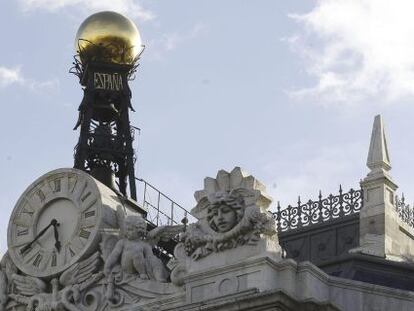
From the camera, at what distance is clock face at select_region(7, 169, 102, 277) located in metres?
47.7

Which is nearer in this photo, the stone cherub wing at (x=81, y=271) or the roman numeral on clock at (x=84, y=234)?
the stone cherub wing at (x=81, y=271)

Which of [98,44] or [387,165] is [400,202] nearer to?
[387,165]

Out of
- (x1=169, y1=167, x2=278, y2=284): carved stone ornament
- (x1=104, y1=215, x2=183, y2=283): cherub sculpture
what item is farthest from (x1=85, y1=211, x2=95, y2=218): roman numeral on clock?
(x1=169, y1=167, x2=278, y2=284): carved stone ornament

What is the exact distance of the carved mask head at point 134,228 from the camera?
4700 centimetres

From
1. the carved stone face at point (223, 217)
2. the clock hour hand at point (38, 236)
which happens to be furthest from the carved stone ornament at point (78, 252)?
the carved stone face at point (223, 217)

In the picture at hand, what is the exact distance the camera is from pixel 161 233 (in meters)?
47.4

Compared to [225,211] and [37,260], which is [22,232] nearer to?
[37,260]

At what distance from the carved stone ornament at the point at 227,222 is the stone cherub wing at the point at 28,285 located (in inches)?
169

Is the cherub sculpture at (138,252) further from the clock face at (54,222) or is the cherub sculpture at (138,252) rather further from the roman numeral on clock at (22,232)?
the roman numeral on clock at (22,232)

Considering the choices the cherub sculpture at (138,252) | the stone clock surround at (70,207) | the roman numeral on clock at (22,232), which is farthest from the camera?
the roman numeral on clock at (22,232)

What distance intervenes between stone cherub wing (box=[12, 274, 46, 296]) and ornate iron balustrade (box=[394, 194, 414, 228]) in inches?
444

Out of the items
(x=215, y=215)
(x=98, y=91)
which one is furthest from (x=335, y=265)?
(x=98, y=91)

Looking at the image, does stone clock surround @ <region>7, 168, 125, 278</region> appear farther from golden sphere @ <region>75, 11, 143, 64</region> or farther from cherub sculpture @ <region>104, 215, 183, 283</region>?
golden sphere @ <region>75, 11, 143, 64</region>

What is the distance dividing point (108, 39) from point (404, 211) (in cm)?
1166
